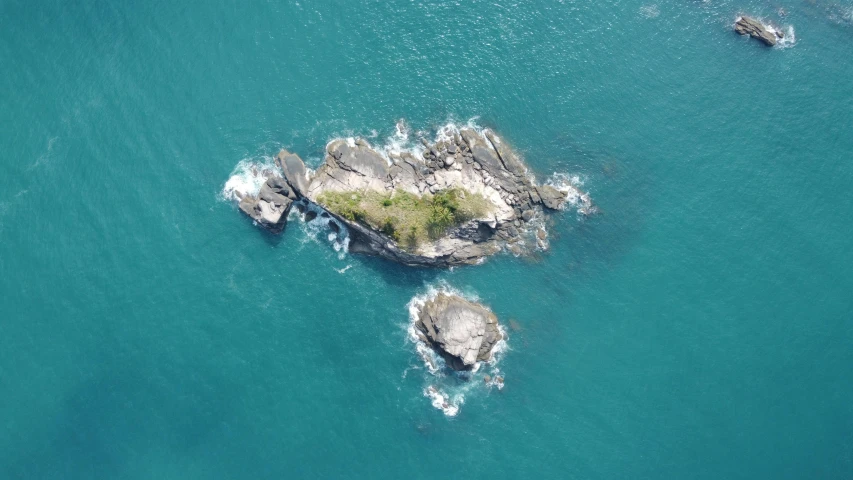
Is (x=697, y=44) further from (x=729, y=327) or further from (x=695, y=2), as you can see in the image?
(x=729, y=327)

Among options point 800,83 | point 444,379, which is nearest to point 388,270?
point 444,379

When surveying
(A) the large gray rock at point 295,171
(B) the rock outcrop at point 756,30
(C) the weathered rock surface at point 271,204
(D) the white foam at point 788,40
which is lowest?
(C) the weathered rock surface at point 271,204

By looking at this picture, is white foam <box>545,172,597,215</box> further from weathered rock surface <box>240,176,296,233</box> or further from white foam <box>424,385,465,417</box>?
weathered rock surface <box>240,176,296,233</box>

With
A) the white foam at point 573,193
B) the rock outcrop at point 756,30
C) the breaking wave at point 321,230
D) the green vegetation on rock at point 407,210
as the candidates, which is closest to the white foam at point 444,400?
the green vegetation on rock at point 407,210

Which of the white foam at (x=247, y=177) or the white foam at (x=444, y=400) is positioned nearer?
the white foam at (x=444, y=400)

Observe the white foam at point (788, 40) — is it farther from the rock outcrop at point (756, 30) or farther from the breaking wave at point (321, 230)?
the breaking wave at point (321, 230)

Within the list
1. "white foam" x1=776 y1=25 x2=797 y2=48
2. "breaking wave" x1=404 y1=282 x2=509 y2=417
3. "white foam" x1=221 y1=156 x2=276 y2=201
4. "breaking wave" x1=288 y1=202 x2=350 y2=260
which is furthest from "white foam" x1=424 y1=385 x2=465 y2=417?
"white foam" x1=776 y1=25 x2=797 y2=48

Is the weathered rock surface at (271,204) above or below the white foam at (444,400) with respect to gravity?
above
